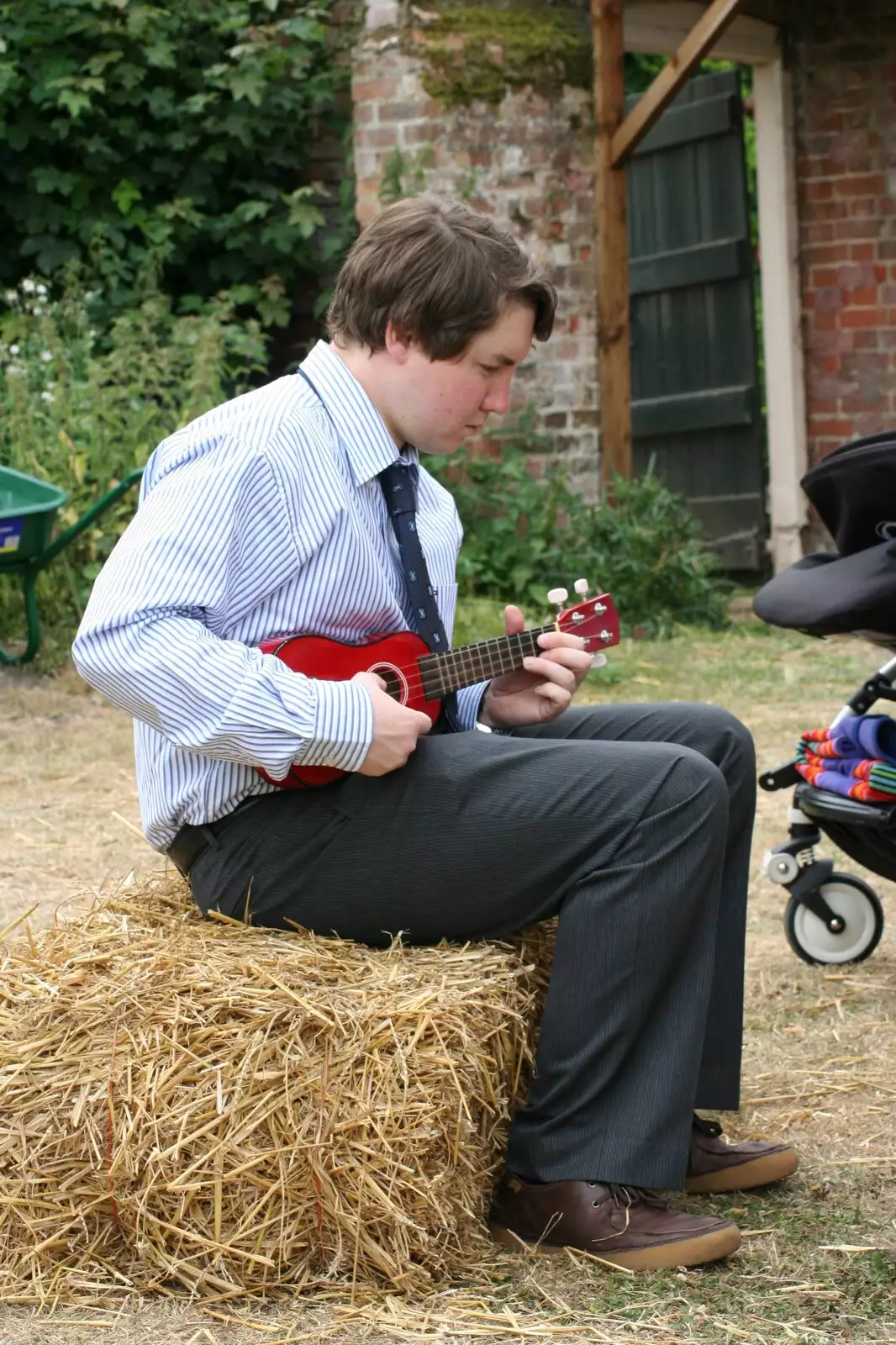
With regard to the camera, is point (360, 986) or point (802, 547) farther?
point (802, 547)

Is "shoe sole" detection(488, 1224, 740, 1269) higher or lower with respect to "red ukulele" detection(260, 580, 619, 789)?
lower

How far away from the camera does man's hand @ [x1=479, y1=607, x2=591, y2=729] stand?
2.60 metres

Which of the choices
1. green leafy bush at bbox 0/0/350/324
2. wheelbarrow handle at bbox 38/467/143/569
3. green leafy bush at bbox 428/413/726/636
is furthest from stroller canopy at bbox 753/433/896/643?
green leafy bush at bbox 0/0/350/324

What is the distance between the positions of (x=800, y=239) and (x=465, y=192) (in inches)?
83.8

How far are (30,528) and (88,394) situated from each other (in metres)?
1.23

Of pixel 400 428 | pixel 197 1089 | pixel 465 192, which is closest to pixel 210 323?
pixel 465 192

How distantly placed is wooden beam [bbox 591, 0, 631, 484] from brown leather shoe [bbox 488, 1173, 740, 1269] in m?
5.96

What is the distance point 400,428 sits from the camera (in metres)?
2.54

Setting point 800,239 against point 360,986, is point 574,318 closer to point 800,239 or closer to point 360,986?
point 800,239

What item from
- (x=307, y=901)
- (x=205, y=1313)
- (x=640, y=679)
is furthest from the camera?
(x=640, y=679)

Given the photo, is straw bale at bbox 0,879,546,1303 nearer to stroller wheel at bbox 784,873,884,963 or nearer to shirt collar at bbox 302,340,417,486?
shirt collar at bbox 302,340,417,486

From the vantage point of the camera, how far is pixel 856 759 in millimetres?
3561

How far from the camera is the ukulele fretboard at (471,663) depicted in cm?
250

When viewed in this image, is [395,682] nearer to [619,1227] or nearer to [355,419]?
[355,419]
